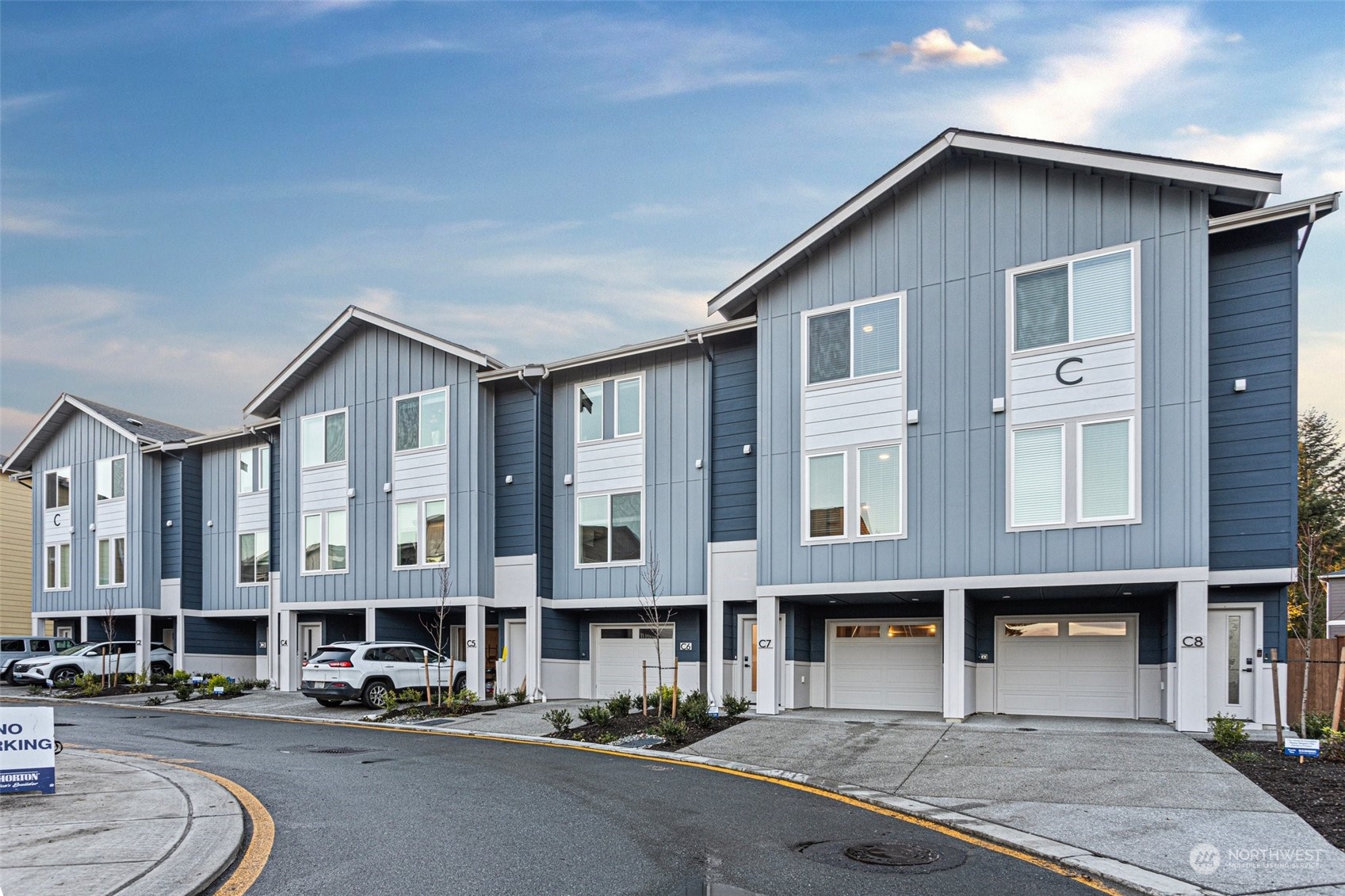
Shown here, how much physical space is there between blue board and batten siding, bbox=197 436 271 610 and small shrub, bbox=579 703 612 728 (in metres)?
17.8

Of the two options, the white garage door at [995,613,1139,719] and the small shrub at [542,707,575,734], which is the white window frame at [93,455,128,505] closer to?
the small shrub at [542,707,575,734]

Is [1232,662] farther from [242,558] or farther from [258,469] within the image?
[242,558]

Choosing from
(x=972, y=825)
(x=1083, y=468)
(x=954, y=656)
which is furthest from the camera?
(x=954, y=656)

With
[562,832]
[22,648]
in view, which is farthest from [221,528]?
[562,832]

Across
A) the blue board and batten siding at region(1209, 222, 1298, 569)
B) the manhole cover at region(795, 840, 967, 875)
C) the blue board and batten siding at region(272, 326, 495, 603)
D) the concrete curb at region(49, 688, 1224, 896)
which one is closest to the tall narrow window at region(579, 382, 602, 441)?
the blue board and batten siding at region(272, 326, 495, 603)

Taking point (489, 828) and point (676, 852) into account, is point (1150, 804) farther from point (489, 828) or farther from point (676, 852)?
point (489, 828)

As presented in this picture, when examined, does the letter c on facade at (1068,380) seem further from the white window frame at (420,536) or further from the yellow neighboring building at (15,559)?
the yellow neighboring building at (15,559)

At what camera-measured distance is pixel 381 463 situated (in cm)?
2636

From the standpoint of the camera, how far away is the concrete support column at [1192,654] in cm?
1522

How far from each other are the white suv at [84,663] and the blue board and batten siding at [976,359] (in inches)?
834

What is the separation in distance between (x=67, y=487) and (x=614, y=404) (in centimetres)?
2355

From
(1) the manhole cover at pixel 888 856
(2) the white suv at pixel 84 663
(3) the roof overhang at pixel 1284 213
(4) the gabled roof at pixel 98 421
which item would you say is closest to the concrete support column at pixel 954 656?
(3) the roof overhang at pixel 1284 213

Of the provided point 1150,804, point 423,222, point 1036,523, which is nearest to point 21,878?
point 1150,804

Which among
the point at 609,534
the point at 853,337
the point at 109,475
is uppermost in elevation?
the point at 853,337
